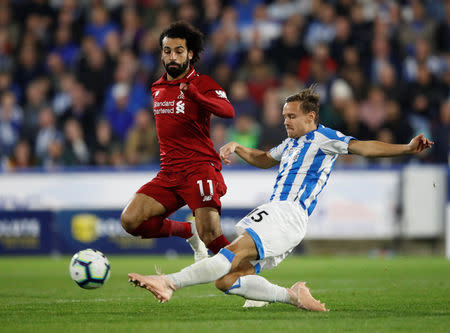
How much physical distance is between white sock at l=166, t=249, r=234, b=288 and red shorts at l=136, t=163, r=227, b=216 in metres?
1.60

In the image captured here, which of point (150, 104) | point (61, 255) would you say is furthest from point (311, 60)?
point (61, 255)

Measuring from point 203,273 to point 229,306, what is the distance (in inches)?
44.4

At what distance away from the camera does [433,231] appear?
14.3 meters

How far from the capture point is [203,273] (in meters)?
5.76

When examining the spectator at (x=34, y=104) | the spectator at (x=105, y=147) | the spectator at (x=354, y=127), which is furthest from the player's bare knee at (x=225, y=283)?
the spectator at (x=34, y=104)

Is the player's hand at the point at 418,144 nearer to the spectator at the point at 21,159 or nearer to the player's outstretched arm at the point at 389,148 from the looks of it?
the player's outstretched arm at the point at 389,148

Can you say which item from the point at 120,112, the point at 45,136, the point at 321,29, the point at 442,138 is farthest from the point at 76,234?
the point at 442,138

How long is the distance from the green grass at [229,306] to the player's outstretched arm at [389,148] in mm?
1165

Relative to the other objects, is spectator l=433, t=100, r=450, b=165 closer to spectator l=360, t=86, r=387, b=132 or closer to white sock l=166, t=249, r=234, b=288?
spectator l=360, t=86, r=387, b=132

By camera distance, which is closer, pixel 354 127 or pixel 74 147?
pixel 354 127

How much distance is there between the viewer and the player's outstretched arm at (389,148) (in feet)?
19.7

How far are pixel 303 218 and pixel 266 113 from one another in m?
8.66

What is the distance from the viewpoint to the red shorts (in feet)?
24.2

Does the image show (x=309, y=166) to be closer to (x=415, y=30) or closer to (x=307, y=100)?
(x=307, y=100)
